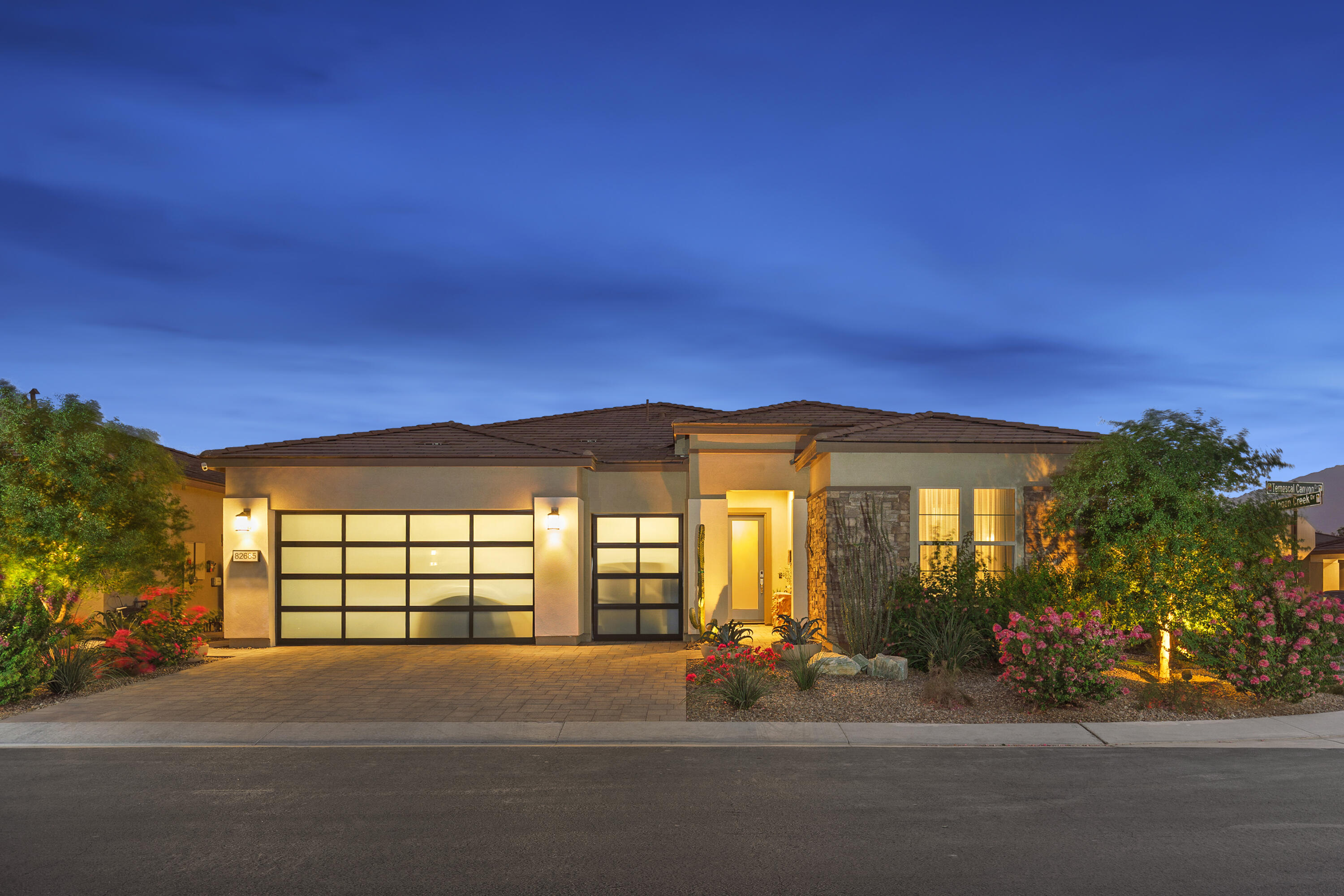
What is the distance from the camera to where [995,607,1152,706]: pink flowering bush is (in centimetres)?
856

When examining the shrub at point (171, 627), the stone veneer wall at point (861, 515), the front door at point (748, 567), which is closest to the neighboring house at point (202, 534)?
the shrub at point (171, 627)

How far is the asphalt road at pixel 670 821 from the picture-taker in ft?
14.9

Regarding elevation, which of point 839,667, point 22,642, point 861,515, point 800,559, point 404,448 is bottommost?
point 839,667

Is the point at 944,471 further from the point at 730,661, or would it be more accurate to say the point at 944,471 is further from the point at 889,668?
the point at 730,661

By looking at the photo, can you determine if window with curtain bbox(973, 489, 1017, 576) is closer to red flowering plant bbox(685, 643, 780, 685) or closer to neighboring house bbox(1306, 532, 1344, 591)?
red flowering plant bbox(685, 643, 780, 685)

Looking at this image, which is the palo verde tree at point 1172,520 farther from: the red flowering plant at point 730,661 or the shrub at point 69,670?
the shrub at point 69,670

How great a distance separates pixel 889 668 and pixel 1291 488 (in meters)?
6.09

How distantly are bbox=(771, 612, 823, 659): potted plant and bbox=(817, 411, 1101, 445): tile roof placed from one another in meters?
2.94

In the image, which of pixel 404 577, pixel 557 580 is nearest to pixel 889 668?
pixel 557 580

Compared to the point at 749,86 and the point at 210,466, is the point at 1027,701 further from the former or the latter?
the point at 210,466

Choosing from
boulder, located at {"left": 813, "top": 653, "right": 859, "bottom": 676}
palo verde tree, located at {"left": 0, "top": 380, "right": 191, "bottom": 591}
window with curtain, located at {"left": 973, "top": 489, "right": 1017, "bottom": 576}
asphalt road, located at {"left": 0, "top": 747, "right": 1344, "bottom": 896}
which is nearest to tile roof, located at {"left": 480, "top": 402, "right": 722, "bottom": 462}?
window with curtain, located at {"left": 973, "top": 489, "right": 1017, "bottom": 576}

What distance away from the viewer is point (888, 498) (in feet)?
41.3

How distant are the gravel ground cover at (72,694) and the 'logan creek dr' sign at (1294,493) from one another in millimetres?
15732

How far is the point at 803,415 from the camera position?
617 inches
